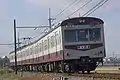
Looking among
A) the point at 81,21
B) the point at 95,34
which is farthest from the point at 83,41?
the point at 81,21

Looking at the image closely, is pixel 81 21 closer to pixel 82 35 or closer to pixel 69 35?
pixel 82 35

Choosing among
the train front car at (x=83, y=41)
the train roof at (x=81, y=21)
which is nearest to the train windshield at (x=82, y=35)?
the train front car at (x=83, y=41)

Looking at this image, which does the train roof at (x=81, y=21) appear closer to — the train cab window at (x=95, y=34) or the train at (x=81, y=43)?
the train at (x=81, y=43)

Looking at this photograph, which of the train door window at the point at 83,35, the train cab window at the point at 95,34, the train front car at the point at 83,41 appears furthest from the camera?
the train cab window at the point at 95,34

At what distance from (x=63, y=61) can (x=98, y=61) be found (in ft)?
7.65

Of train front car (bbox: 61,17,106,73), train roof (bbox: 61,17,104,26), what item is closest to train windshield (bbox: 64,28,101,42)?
train front car (bbox: 61,17,106,73)

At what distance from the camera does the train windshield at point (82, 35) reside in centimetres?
2153

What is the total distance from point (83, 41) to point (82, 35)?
0.52 meters

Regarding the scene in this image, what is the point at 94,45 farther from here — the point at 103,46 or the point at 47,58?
the point at 47,58

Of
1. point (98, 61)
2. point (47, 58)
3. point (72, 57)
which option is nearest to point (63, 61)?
point (72, 57)

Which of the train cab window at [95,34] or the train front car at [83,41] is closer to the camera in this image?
the train front car at [83,41]

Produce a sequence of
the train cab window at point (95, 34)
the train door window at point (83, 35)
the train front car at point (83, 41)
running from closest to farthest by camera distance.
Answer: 1. the train front car at point (83, 41)
2. the train door window at point (83, 35)
3. the train cab window at point (95, 34)

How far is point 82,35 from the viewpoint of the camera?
21.8 metres

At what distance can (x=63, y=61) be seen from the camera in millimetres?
21984
